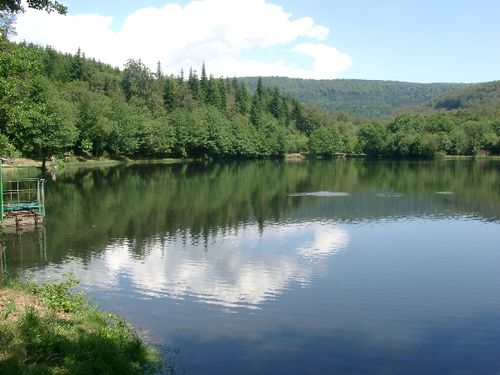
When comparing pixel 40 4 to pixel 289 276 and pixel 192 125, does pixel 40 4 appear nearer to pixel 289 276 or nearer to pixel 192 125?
pixel 289 276

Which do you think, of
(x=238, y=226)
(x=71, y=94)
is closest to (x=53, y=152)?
(x=71, y=94)

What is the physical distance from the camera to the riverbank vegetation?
98688 mm

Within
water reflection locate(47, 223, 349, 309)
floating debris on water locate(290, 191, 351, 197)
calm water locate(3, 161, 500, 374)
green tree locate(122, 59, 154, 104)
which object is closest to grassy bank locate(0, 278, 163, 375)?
calm water locate(3, 161, 500, 374)

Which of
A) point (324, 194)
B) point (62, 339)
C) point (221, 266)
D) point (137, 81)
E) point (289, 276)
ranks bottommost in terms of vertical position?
point (289, 276)

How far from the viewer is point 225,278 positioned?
24.4m

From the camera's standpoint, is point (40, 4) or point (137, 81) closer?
point (40, 4)

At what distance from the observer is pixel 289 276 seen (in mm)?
25062

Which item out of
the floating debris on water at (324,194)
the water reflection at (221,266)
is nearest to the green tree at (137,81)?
the floating debris on water at (324,194)

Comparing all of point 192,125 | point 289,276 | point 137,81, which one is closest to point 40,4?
point 289,276

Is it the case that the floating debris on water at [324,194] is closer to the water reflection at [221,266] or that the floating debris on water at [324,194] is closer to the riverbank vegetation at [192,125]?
the water reflection at [221,266]

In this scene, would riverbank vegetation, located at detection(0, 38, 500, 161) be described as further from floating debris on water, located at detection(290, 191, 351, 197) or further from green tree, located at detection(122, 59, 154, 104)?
floating debris on water, located at detection(290, 191, 351, 197)

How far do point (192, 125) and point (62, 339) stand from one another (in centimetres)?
12191

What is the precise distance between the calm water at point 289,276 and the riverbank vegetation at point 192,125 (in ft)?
123

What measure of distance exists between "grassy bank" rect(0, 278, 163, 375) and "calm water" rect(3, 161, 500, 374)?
145 centimetres
